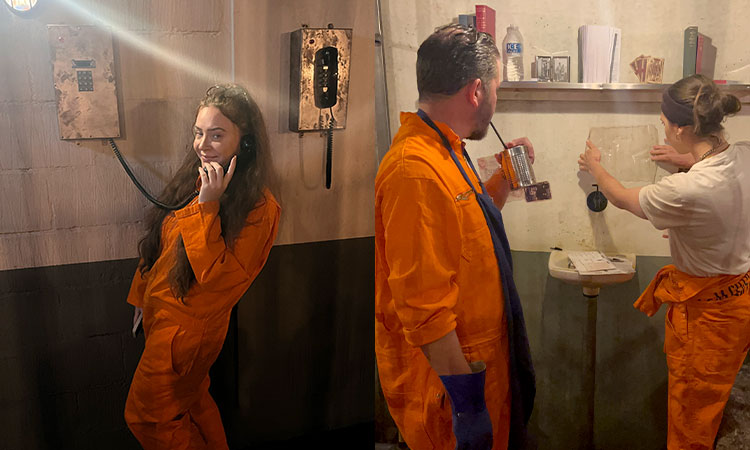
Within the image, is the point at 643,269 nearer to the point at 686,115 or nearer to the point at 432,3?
the point at 686,115

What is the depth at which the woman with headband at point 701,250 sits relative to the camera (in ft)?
4.71

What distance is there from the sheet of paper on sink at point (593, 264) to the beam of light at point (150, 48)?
121 centimetres

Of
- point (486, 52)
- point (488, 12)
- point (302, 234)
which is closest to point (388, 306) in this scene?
point (302, 234)

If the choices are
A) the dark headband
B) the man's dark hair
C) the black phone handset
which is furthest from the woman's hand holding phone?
the dark headband

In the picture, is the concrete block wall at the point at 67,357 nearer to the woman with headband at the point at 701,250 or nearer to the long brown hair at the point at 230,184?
the long brown hair at the point at 230,184

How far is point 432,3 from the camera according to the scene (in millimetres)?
1606

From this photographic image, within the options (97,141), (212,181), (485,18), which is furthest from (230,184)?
(485,18)

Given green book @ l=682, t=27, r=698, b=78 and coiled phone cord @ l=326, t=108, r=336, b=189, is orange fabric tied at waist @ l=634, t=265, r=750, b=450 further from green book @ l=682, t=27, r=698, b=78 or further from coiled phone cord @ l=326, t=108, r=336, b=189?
coiled phone cord @ l=326, t=108, r=336, b=189

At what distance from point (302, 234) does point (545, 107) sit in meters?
0.90

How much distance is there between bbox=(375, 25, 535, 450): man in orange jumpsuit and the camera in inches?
49.3

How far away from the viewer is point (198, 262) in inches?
47.9

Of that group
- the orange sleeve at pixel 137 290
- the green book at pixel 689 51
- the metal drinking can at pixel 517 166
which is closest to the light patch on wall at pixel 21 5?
the orange sleeve at pixel 137 290

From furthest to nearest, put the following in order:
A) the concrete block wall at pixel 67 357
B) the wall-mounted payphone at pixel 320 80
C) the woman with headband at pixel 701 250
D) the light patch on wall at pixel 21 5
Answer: the woman with headband at pixel 701 250 < the wall-mounted payphone at pixel 320 80 < the concrete block wall at pixel 67 357 < the light patch on wall at pixel 21 5

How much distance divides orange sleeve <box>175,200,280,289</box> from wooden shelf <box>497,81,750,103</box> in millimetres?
861
